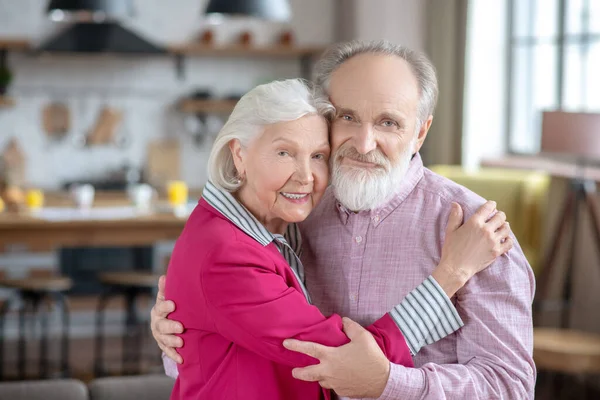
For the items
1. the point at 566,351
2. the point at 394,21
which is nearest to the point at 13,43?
the point at 394,21

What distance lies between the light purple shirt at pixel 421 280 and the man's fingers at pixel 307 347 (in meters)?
0.14

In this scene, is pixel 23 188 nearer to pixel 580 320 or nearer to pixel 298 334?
pixel 580 320

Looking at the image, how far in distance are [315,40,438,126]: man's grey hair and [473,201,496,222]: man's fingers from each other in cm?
23

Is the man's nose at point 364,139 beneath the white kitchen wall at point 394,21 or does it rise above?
beneath

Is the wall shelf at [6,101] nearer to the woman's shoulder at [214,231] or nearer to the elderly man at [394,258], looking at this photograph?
the elderly man at [394,258]

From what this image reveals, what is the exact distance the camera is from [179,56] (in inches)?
308

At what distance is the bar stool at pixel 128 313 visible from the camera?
5156mm

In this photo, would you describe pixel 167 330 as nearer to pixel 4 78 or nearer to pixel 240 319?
pixel 240 319

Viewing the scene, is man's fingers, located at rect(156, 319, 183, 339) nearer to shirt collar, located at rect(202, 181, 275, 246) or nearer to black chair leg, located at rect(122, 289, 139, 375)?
shirt collar, located at rect(202, 181, 275, 246)

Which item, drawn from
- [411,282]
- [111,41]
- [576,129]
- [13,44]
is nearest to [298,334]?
[411,282]

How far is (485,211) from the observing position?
1.84m

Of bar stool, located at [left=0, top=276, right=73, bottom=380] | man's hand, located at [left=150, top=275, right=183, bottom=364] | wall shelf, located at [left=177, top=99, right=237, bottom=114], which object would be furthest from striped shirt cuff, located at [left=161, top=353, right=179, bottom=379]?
wall shelf, located at [left=177, top=99, right=237, bottom=114]

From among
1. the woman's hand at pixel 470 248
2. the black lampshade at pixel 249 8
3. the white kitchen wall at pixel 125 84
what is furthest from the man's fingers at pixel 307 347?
the white kitchen wall at pixel 125 84

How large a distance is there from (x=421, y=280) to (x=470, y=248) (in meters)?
0.16
